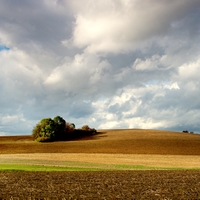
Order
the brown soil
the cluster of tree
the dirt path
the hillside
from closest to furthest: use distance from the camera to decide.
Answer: the brown soil → the dirt path → the hillside → the cluster of tree

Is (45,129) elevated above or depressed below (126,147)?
above

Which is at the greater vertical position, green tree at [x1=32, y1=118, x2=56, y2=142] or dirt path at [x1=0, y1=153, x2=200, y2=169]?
green tree at [x1=32, y1=118, x2=56, y2=142]

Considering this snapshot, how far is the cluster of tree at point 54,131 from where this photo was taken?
3420 inches

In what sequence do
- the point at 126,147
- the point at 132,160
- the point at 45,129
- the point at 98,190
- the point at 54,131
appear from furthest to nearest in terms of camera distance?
1. the point at 45,129
2. the point at 54,131
3. the point at 126,147
4. the point at 132,160
5. the point at 98,190

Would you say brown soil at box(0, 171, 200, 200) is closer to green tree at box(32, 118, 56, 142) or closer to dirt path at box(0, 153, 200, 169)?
dirt path at box(0, 153, 200, 169)

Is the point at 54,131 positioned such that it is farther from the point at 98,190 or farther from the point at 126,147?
the point at 98,190

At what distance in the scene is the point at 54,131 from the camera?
8819 cm

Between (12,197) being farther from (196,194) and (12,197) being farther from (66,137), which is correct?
(66,137)

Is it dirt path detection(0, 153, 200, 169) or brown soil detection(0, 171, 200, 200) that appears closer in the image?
brown soil detection(0, 171, 200, 200)

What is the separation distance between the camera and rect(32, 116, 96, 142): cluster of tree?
285 feet

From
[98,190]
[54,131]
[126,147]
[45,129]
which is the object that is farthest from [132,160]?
[45,129]

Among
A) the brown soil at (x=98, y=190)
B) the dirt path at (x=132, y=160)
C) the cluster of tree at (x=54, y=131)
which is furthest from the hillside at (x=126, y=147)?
the brown soil at (x=98, y=190)

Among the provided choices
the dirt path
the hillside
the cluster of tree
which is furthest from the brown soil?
the cluster of tree

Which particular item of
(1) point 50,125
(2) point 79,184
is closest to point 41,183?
(2) point 79,184
